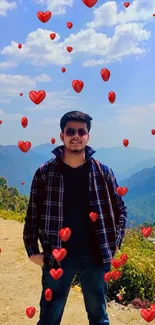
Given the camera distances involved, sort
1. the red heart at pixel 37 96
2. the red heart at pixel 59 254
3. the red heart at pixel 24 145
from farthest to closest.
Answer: the red heart at pixel 24 145
the red heart at pixel 37 96
the red heart at pixel 59 254

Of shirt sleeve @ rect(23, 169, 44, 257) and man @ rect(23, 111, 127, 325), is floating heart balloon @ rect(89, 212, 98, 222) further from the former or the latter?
shirt sleeve @ rect(23, 169, 44, 257)

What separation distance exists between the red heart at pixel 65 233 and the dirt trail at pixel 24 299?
8.89ft

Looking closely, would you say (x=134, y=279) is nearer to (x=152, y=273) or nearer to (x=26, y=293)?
(x=152, y=273)

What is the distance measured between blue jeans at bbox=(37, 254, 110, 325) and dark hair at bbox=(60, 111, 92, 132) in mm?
989

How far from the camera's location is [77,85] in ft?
13.7

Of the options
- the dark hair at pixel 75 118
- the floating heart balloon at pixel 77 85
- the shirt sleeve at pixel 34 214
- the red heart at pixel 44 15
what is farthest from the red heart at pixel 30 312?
the red heart at pixel 44 15

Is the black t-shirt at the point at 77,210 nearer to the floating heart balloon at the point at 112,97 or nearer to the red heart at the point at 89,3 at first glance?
the floating heart balloon at the point at 112,97

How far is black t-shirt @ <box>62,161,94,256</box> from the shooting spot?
117 inches

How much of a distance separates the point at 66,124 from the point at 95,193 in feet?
1.83

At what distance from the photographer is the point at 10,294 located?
626cm

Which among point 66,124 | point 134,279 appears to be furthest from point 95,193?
point 134,279

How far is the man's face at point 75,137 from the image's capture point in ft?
9.83

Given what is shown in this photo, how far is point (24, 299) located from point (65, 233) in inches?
142

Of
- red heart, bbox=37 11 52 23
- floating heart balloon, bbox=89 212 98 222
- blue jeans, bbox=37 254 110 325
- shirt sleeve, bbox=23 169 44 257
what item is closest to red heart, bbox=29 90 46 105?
red heart, bbox=37 11 52 23
